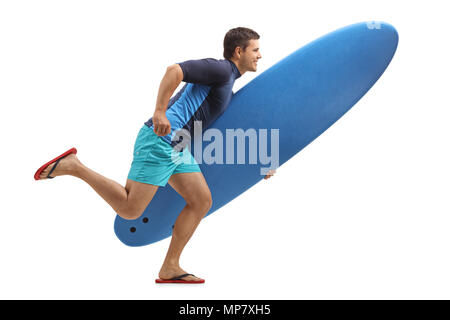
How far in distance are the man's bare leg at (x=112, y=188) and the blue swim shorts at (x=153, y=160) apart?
43 millimetres

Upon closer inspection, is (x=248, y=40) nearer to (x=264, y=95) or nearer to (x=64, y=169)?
(x=264, y=95)

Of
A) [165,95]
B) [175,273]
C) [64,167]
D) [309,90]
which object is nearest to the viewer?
[165,95]

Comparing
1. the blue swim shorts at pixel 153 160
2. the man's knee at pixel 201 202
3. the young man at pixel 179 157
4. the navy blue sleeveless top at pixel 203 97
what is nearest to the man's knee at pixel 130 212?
the young man at pixel 179 157

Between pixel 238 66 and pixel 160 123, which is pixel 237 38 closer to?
pixel 238 66

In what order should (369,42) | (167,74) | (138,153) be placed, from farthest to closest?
(369,42)
(138,153)
(167,74)

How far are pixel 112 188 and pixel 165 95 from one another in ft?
1.78

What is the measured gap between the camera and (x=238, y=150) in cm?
282

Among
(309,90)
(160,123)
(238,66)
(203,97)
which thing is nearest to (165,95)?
(160,123)

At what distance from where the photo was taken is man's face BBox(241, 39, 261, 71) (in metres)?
2.67

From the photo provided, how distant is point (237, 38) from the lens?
8.75 feet

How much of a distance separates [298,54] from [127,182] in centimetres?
117

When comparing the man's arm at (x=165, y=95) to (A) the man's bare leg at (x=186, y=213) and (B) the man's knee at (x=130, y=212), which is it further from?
(B) the man's knee at (x=130, y=212)

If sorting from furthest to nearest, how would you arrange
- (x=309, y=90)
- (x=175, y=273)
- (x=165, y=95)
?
(x=309, y=90) < (x=175, y=273) < (x=165, y=95)

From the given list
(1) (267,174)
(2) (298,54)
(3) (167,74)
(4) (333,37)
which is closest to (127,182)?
(3) (167,74)
